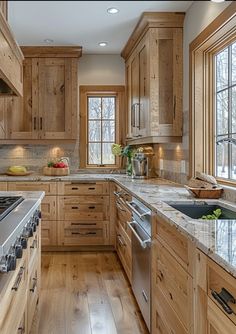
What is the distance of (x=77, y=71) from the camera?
5.10 m

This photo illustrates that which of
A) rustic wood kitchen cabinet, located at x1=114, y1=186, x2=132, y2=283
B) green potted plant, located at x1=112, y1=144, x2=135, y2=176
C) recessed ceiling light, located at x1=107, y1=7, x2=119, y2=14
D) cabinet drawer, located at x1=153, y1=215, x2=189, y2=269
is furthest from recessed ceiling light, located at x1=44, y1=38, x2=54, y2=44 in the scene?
cabinet drawer, located at x1=153, y1=215, x2=189, y2=269

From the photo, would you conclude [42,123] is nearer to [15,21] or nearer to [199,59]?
[15,21]

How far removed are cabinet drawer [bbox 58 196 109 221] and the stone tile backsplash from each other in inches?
31.4

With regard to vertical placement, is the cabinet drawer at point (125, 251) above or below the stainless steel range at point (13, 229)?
below

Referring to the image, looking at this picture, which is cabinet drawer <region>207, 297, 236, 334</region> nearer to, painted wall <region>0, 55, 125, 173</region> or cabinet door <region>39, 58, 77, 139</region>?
cabinet door <region>39, 58, 77, 139</region>

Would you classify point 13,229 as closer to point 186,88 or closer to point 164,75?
point 186,88

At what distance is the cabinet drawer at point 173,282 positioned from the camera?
1.58m

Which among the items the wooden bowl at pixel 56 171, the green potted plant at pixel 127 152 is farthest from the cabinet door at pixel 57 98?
the green potted plant at pixel 127 152

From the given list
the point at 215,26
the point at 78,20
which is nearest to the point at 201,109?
the point at 215,26

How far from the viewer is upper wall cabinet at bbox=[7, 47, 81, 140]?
195 inches

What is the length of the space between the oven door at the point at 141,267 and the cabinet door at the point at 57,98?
2.32 meters

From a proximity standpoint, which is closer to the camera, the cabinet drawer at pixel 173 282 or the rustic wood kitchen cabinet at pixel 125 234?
the cabinet drawer at pixel 173 282

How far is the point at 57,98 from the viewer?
16.5ft

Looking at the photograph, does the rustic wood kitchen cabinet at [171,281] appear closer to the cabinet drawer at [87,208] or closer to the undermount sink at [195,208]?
the undermount sink at [195,208]
